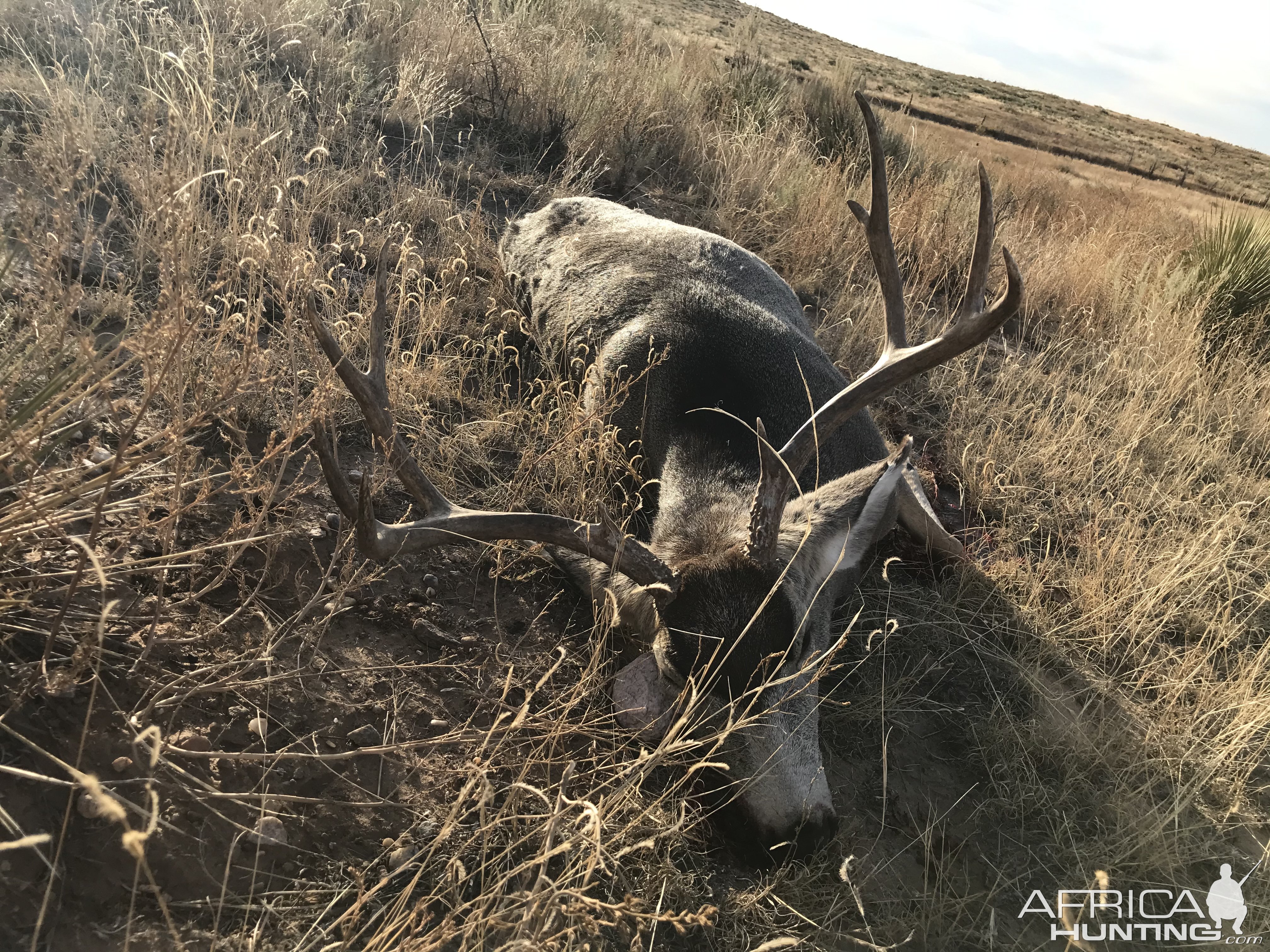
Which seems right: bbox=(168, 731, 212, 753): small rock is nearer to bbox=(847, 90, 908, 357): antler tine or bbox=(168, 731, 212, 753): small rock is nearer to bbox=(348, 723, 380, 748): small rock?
bbox=(348, 723, 380, 748): small rock

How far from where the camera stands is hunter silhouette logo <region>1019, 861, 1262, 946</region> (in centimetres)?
285

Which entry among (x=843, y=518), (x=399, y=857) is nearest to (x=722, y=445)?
(x=843, y=518)

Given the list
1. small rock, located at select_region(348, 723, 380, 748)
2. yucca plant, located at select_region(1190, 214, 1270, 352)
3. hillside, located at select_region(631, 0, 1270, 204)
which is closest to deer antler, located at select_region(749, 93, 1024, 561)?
A: small rock, located at select_region(348, 723, 380, 748)

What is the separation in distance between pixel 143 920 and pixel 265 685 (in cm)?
73

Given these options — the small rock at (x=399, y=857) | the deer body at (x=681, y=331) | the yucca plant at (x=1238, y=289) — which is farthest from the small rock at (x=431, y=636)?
the yucca plant at (x=1238, y=289)

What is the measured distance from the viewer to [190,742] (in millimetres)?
2410

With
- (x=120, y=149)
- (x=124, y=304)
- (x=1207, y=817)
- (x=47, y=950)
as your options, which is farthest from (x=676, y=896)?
(x=120, y=149)

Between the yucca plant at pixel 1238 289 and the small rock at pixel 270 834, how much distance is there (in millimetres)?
7394

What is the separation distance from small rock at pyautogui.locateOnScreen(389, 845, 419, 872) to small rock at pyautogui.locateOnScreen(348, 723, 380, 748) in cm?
36

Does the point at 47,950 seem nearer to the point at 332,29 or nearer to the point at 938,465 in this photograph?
the point at 938,465

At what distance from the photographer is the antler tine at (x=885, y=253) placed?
3270 millimetres

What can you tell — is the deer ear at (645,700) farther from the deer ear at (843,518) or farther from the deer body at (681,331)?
the deer body at (681,331)

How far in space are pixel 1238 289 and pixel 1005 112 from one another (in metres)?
42.2

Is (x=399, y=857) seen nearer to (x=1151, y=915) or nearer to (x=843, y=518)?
(x=843, y=518)
